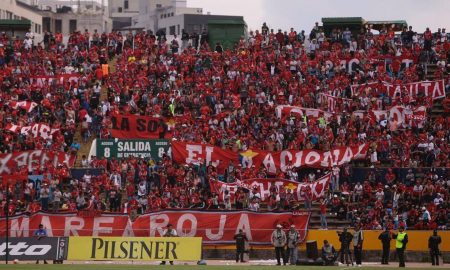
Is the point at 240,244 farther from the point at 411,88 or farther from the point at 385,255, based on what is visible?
the point at 411,88

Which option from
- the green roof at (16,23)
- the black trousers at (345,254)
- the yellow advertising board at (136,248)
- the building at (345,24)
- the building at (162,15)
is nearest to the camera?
the yellow advertising board at (136,248)

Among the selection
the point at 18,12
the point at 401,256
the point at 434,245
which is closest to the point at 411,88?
the point at 434,245

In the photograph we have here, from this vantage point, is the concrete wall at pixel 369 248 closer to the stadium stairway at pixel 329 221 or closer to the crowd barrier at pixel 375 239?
the crowd barrier at pixel 375 239

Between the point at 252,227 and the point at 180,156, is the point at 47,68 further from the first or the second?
the point at 252,227

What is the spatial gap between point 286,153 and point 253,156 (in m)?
1.50

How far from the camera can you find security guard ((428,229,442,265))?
46.2 metres

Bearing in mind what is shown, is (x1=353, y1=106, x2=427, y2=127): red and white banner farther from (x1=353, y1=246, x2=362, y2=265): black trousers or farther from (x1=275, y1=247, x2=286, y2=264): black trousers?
(x1=275, y1=247, x2=286, y2=264): black trousers

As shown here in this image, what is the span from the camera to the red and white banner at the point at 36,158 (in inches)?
2202

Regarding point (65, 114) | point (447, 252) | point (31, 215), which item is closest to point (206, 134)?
point (65, 114)

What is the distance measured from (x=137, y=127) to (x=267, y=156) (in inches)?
296

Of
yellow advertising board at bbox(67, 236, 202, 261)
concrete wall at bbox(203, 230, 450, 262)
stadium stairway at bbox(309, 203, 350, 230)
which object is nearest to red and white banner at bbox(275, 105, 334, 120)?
stadium stairway at bbox(309, 203, 350, 230)

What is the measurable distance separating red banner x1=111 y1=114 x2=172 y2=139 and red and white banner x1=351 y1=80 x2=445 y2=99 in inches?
391

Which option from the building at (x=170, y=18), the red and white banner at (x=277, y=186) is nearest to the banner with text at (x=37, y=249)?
the red and white banner at (x=277, y=186)

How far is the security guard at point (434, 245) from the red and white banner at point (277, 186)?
8.12 m
